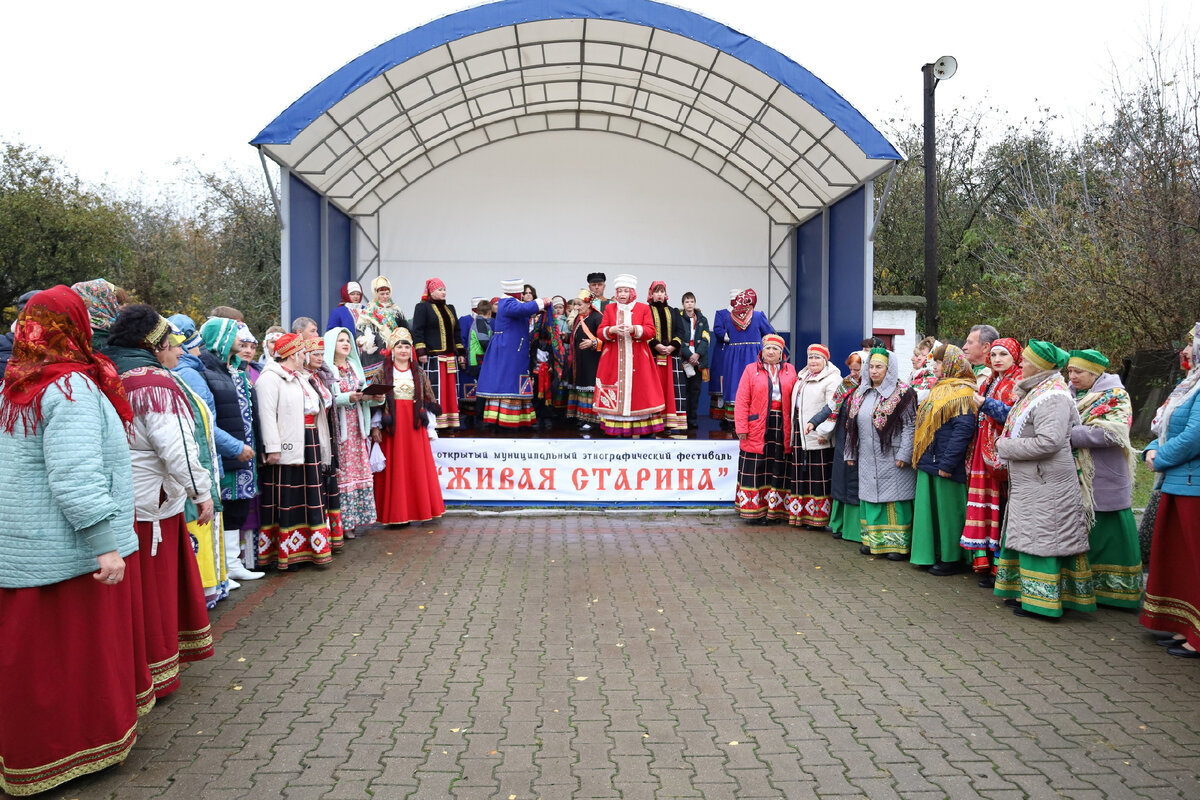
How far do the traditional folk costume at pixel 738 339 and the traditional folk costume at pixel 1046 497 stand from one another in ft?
18.7

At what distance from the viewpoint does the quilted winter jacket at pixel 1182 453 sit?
4.75m

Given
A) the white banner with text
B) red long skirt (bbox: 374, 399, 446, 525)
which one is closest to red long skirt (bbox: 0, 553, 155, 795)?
red long skirt (bbox: 374, 399, 446, 525)

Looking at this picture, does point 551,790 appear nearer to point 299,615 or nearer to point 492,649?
point 492,649

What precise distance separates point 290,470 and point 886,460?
4730mm

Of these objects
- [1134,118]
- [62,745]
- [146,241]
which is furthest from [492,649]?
[146,241]

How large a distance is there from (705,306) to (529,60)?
15.1 ft

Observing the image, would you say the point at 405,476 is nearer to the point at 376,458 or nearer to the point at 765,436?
the point at 376,458

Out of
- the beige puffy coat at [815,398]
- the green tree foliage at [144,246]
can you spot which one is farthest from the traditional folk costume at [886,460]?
the green tree foliage at [144,246]

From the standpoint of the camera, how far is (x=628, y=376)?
9977 mm

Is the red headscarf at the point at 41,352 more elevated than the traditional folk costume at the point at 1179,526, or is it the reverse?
the red headscarf at the point at 41,352

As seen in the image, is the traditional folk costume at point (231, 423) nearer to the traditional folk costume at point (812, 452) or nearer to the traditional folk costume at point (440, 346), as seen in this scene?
the traditional folk costume at point (440, 346)

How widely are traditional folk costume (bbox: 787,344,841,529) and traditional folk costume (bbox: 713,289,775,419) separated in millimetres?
2728

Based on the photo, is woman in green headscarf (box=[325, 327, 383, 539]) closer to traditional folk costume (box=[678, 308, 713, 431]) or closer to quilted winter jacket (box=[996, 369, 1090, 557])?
traditional folk costume (box=[678, 308, 713, 431])

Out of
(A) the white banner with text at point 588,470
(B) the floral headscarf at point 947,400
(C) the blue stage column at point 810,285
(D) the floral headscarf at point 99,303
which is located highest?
(C) the blue stage column at point 810,285
